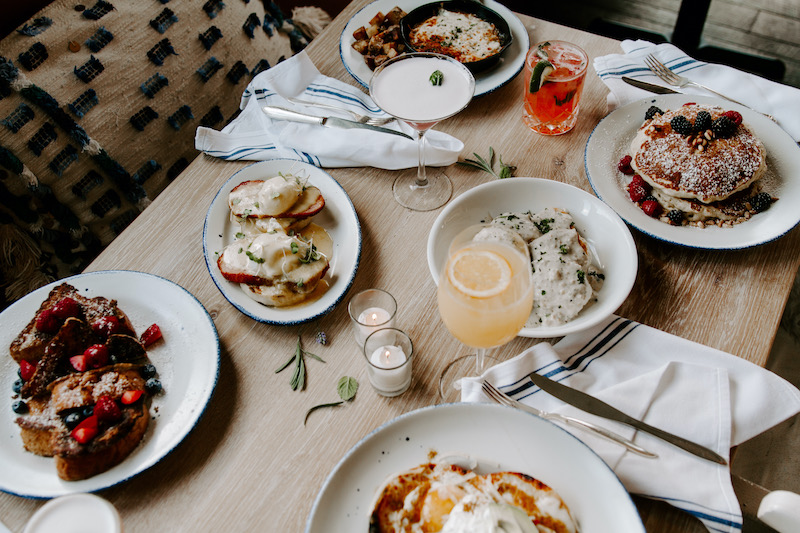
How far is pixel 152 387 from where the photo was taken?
1.13 m

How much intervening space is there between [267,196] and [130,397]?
54cm

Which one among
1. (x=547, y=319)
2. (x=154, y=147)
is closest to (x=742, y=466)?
(x=547, y=319)

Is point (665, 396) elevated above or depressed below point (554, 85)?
below

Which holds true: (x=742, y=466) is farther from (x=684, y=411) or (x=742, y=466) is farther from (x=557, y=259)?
(x=557, y=259)

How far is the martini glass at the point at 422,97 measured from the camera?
1.37 m

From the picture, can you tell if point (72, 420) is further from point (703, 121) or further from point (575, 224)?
point (703, 121)

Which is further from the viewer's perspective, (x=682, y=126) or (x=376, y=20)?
(x=376, y=20)

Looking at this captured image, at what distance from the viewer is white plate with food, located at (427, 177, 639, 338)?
3.73ft

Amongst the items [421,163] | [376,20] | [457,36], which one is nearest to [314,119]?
[421,163]

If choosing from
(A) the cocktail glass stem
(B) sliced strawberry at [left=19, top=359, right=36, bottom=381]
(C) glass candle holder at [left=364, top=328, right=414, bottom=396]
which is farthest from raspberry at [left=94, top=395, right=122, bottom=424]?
(A) the cocktail glass stem

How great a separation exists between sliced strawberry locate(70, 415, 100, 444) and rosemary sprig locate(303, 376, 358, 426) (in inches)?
15.0

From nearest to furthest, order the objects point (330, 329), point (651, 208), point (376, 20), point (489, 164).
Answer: point (330, 329) < point (651, 208) < point (489, 164) < point (376, 20)

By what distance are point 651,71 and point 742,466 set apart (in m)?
1.32

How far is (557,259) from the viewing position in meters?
1.18
